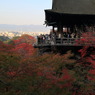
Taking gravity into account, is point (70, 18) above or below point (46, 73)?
above

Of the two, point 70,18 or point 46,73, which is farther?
point 70,18

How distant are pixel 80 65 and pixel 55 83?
5948mm

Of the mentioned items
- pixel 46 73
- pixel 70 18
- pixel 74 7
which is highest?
pixel 74 7

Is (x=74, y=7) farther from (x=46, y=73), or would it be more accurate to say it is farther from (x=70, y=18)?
(x=46, y=73)

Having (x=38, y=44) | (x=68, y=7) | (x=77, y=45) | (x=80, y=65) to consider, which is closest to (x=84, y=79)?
(x=80, y=65)

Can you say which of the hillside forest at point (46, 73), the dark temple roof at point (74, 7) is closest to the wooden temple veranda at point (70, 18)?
the dark temple roof at point (74, 7)

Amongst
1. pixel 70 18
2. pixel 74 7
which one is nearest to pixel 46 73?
pixel 70 18

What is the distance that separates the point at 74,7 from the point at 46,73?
8296 mm

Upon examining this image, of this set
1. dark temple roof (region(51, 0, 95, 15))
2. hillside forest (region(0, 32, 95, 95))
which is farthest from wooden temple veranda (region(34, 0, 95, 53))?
hillside forest (region(0, 32, 95, 95))

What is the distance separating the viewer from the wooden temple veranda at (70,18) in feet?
52.3

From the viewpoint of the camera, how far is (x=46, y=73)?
1141 centimetres

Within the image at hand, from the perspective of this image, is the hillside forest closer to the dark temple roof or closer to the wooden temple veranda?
the wooden temple veranda

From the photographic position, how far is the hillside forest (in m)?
8.98

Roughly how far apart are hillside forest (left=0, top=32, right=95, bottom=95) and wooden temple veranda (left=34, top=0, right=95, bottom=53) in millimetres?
1341
